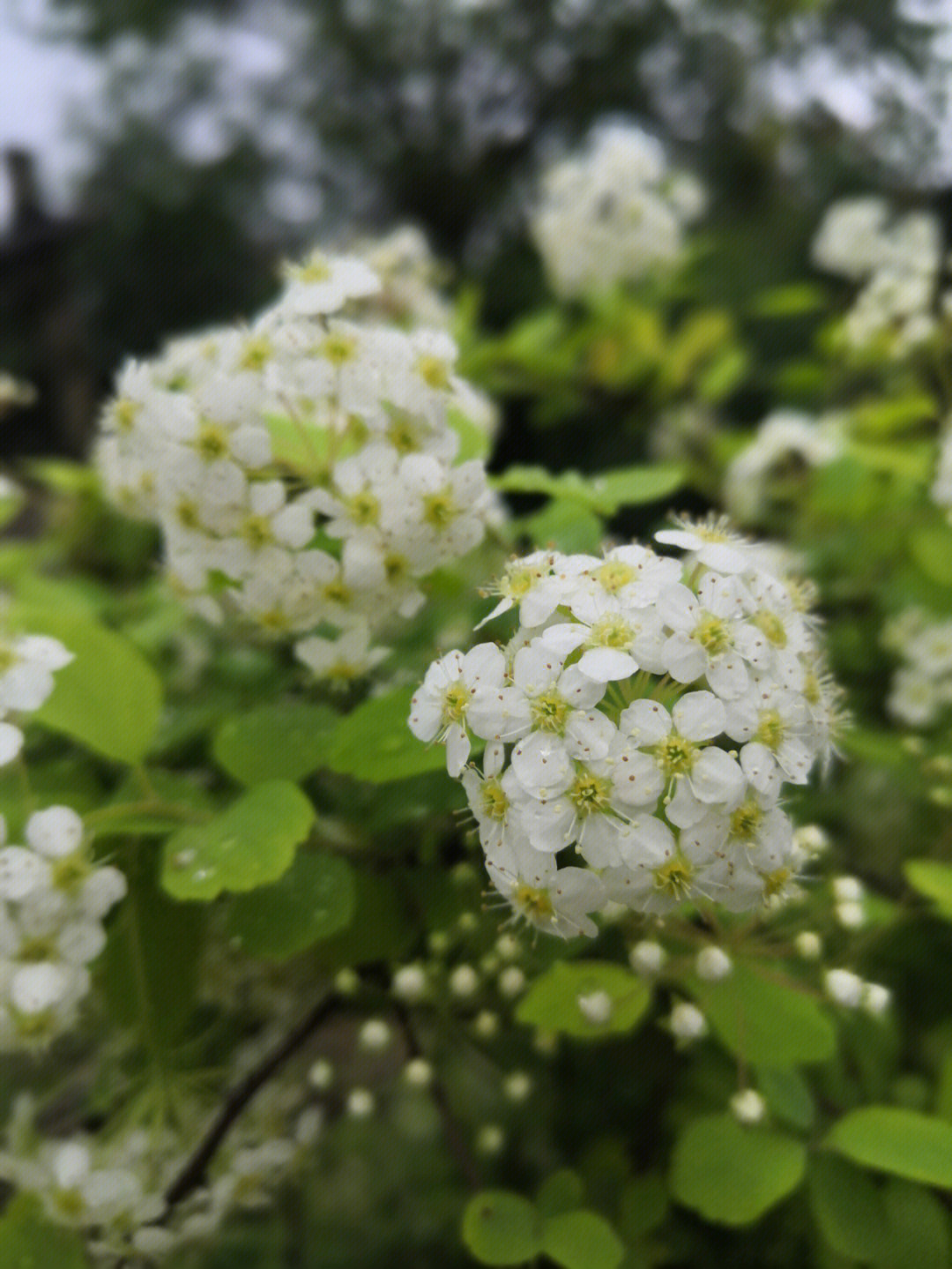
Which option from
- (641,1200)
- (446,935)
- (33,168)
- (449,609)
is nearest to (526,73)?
(33,168)

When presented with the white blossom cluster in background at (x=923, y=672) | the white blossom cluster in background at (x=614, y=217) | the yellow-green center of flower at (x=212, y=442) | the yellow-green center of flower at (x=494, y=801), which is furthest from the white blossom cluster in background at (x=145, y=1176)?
the white blossom cluster in background at (x=614, y=217)

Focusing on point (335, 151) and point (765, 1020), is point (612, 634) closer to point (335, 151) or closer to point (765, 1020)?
point (765, 1020)

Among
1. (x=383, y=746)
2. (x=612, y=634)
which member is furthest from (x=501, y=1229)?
(x=612, y=634)

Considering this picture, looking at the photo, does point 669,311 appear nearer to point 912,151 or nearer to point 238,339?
point 912,151

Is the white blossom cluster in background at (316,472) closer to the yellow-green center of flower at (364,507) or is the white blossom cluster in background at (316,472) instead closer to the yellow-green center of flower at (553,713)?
the yellow-green center of flower at (364,507)

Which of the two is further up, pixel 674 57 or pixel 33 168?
pixel 674 57

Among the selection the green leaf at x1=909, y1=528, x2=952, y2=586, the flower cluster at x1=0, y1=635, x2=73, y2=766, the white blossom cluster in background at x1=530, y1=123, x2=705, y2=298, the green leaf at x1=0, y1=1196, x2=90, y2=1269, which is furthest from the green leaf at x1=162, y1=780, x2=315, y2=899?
the white blossom cluster in background at x1=530, y1=123, x2=705, y2=298

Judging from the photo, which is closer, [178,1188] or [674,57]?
[178,1188]
